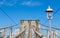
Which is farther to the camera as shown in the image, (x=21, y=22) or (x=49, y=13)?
(x=21, y=22)

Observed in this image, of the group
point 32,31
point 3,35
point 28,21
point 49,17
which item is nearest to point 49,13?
point 49,17

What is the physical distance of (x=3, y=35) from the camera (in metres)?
10.4

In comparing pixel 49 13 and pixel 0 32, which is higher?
pixel 49 13

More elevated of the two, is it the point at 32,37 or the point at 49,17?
the point at 49,17

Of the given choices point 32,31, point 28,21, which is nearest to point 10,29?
point 28,21

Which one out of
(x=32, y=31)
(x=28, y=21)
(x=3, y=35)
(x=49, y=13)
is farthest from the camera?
(x=32, y=31)

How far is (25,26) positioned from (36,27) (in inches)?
23.5

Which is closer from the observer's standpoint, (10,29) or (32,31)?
(10,29)

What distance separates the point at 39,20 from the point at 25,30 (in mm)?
1031

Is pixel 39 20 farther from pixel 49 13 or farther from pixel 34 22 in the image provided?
pixel 49 13

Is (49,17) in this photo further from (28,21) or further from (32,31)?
(32,31)

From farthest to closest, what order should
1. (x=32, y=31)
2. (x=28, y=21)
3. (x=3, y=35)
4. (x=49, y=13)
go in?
1. (x=32, y=31)
2. (x=28, y=21)
3. (x=3, y=35)
4. (x=49, y=13)

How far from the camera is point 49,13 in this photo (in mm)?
7809

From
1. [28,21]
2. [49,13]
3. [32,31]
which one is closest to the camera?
[49,13]
